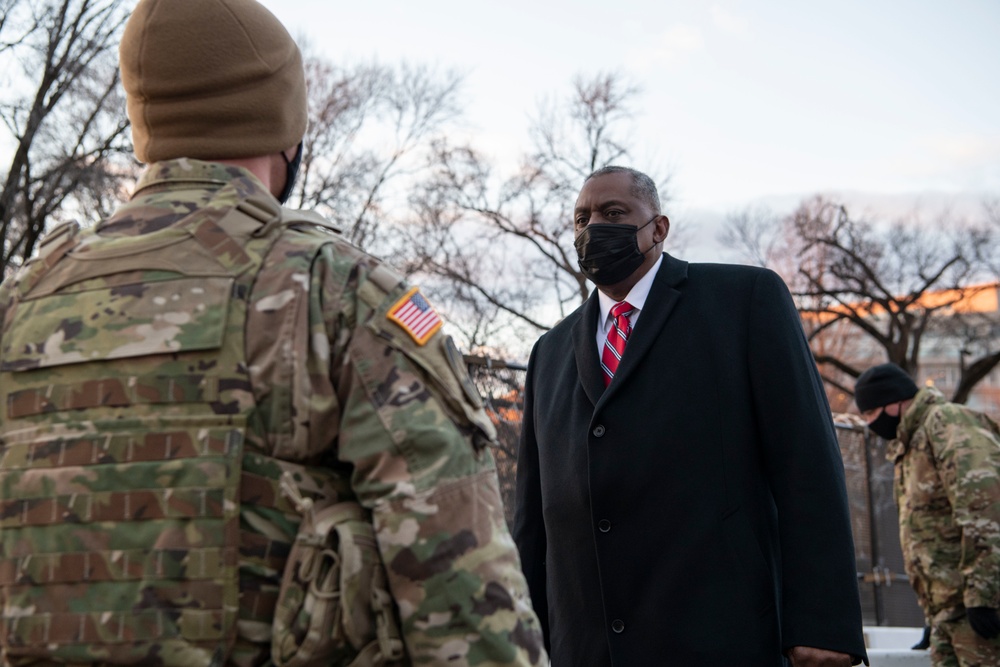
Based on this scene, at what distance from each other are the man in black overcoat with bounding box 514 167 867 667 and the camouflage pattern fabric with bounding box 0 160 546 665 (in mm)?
1350

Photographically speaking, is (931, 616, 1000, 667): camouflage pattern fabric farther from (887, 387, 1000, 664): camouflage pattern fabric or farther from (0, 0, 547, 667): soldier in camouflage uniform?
(0, 0, 547, 667): soldier in camouflage uniform

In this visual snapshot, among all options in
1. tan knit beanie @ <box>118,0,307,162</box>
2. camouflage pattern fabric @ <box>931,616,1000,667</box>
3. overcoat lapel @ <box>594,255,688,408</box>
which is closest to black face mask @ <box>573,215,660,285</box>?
overcoat lapel @ <box>594,255,688,408</box>

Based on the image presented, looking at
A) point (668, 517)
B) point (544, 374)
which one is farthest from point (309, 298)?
point (544, 374)

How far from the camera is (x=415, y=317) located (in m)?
1.89

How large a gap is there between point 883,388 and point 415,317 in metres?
5.60

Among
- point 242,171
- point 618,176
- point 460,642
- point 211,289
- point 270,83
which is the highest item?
point 618,176

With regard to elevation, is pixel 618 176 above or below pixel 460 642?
above

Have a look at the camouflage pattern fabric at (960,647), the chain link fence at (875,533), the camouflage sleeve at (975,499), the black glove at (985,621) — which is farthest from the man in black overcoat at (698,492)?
the chain link fence at (875,533)

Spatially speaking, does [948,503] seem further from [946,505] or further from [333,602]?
[333,602]

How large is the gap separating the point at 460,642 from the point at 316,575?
0.90 feet

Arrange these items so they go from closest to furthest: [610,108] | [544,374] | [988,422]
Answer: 1. [544,374]
2. [988,422]
3. [610,108]

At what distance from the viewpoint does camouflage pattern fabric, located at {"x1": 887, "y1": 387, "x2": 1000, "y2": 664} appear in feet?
19.4

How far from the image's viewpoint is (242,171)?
210cm

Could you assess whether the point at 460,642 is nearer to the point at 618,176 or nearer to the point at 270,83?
the point at 270,83
